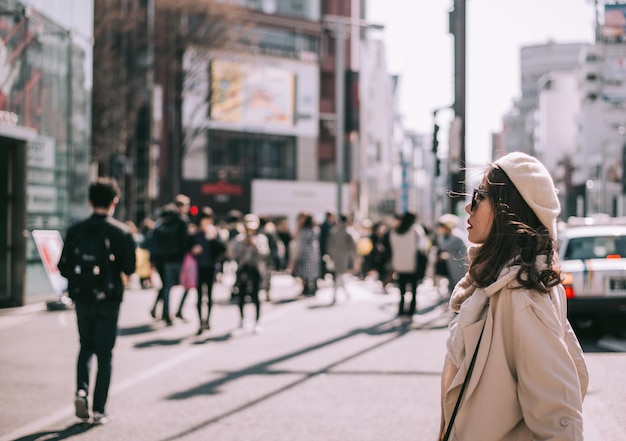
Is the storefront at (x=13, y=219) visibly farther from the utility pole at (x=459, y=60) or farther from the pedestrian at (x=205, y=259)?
the utility pole at (x=459, y=60)

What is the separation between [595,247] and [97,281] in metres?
7.51

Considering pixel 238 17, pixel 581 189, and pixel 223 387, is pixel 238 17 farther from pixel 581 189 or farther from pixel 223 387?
pixel 581 189

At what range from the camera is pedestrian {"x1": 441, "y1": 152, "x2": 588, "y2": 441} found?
7.88ft

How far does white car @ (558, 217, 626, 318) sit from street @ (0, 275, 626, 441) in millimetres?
464

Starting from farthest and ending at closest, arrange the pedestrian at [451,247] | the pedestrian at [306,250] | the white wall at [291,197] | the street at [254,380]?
the white wall at [291,197] → the pedestrian at [306,250] → the pedestrian at [451,247] → the street at [254,380]

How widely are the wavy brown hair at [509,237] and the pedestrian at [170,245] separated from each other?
401 inches

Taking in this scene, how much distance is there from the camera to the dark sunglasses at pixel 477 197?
8.72ft

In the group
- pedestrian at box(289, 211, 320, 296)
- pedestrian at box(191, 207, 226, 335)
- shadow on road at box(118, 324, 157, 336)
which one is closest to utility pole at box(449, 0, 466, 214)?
pedestrian at box(289, 211, 320, 296)

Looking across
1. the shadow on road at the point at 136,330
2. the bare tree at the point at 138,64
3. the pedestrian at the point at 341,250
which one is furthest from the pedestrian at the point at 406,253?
the bare tree at the point at 138,64

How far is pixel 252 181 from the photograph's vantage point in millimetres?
52562

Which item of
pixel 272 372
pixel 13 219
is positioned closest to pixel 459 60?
pixel 272 372

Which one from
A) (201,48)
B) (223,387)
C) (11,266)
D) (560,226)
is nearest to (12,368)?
(223,387)

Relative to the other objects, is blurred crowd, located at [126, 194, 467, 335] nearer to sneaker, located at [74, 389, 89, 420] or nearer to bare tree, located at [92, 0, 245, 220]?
sneaker, located at [74, 389, 89, 420]

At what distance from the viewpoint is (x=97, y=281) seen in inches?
255
